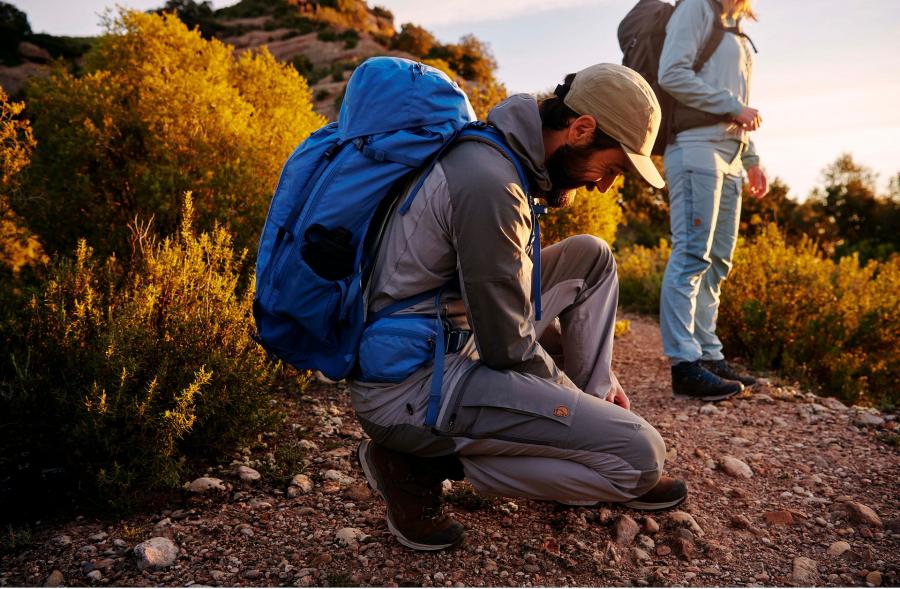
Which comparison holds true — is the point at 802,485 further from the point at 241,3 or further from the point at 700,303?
the point at 241,3

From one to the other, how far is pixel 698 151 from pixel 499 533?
271 centimetres

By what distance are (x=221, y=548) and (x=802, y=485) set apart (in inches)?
103

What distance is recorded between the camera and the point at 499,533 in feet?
8.14

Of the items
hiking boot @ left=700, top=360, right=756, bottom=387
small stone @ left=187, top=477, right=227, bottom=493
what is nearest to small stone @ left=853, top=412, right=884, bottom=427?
hiking boot @ left=700, top=360, right=756, bottom=387

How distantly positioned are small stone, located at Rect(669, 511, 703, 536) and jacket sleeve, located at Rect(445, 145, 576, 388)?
1069 millimetres

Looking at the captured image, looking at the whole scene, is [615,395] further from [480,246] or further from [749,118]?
[749,118]

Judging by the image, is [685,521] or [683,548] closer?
[683,548]

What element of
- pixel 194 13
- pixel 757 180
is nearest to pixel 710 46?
pixel 757 180

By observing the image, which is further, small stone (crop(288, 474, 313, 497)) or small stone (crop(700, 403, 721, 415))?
small stone (crop(700, 403, 721, 415))

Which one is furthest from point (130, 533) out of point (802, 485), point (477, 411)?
point (802, 485)

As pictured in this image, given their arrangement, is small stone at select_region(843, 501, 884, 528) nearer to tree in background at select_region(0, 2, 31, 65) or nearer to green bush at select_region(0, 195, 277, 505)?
green bush at select_region(0, 195, 277, 505)

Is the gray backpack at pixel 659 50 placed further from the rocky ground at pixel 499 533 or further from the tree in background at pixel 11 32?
the tree in background at pixel 11 32

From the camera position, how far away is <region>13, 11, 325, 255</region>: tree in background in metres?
5.13

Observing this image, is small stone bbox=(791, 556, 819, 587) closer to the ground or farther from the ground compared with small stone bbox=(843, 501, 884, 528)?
closer to the ground
